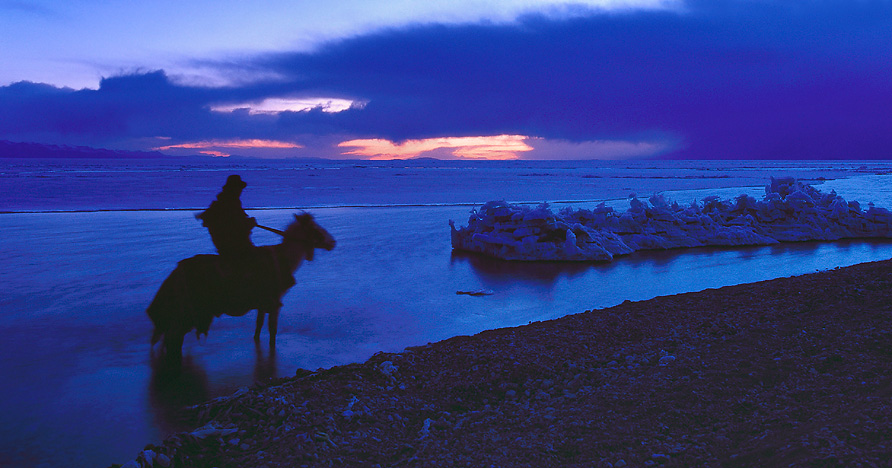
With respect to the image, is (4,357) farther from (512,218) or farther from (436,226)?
(436,226)

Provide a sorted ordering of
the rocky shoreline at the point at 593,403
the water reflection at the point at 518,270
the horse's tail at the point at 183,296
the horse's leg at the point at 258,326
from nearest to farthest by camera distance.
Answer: the rocky shoreline at the point at 593,403
the horse's tail at the point at 183,296
the horse's leg at the point at 258,326
the water reflection at the point at 518,270

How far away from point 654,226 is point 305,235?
9639 mm

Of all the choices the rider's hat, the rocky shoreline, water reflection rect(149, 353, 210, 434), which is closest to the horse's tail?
water reflection rect(149, 353, 210, 434)

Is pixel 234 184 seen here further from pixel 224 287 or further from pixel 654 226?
pixel 654 226

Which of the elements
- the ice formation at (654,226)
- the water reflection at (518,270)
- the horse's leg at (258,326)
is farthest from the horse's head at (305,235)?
the ice formation at (654,226)

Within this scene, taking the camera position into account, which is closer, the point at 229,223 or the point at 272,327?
the point at 229,223

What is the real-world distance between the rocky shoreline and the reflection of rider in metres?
→ 1.57

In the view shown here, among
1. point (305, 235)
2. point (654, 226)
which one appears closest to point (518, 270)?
point (654, 226)

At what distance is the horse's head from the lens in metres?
6.09

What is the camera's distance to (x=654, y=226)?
13266mm

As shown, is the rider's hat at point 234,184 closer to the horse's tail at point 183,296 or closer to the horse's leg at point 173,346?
the horse's tail at point 183,296

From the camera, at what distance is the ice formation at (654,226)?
38.5 feet

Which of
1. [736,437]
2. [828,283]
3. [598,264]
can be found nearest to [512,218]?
[598,264]

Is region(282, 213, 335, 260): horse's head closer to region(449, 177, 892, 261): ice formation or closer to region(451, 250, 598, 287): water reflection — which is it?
region(451, 250, 598, 287): water reflection
